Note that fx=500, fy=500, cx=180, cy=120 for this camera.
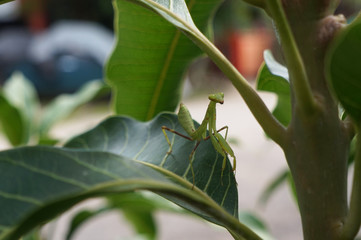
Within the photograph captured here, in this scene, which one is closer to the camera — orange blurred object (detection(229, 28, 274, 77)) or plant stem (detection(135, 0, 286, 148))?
plant stem (detection(135, 0, 286, 148))

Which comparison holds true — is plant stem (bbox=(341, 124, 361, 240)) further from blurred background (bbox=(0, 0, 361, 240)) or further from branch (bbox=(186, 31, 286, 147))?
blurred background (bbox=(0, 0, 361, 240))

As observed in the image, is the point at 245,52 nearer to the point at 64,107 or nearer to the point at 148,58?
the point at 64,107

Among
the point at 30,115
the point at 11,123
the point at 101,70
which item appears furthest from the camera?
the point at 101,70

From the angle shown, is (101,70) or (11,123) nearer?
(11,123)

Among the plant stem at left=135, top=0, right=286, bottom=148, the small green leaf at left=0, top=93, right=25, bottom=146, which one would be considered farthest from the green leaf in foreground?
the plant stem at left=135, top=0, right=286, bottom=148

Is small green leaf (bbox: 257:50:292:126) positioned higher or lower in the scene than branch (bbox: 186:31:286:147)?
lower

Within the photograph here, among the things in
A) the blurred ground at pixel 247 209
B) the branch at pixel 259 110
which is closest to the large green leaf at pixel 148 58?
the branch at pixel 259 110

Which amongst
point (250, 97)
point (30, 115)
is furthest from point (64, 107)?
point (250, 97)
